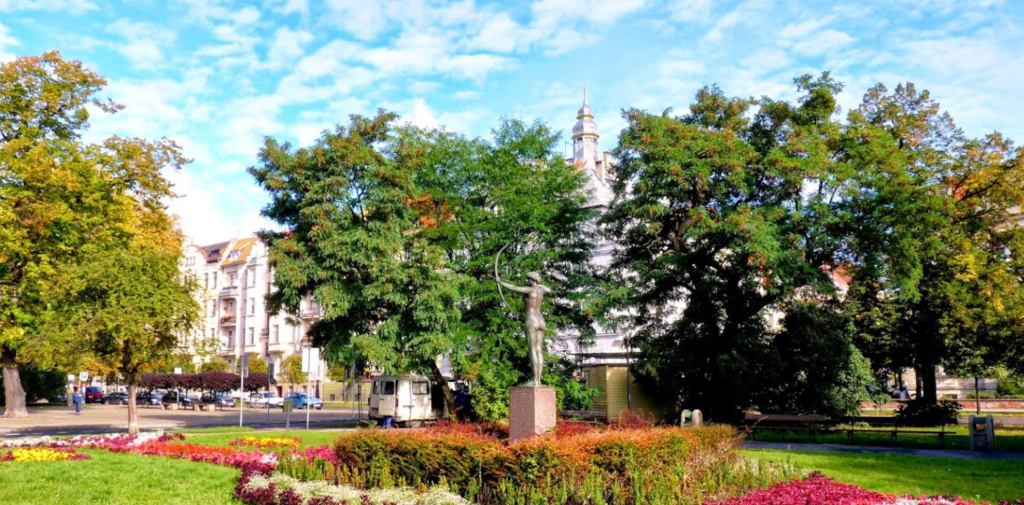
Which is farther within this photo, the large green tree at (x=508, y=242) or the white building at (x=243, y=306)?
the white building at (x=243, y=306)

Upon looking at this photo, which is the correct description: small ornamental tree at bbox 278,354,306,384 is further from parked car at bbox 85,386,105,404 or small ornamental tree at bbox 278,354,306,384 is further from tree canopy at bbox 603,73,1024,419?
tree canopy at bbox 603,73,1024,419

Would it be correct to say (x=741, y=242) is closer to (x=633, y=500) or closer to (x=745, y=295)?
(x=745, y=295)

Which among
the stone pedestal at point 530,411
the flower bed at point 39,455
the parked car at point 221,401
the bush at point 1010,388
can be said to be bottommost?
the parked car at point 221,401

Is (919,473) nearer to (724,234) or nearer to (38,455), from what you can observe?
(724,234)

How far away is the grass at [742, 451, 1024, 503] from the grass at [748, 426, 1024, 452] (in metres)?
4.13

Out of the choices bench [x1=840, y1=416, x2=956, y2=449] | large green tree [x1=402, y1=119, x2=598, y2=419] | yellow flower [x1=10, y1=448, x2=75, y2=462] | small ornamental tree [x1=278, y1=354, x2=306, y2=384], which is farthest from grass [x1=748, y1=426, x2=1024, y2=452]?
small ornamental tree [x1=278, y1=354, x2=306, y2=384]

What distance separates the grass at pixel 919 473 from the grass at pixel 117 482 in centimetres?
865

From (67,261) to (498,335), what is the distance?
18976mm

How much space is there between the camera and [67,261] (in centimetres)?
3331

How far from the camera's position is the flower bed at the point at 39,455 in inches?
619

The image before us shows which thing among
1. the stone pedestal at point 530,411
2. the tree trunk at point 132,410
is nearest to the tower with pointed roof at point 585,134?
the tree trunk at point 132,410

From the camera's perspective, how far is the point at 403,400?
32.2m

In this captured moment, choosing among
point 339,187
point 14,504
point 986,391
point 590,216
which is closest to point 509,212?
point 590,216

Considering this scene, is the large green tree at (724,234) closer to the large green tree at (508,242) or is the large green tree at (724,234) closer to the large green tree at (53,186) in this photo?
the large green tree at (508,242)
